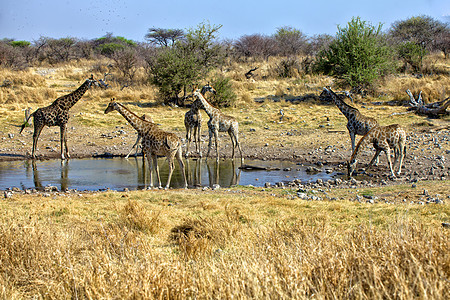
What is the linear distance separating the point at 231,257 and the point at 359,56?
21741 mm

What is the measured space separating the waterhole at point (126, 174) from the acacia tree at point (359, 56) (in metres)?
11.1

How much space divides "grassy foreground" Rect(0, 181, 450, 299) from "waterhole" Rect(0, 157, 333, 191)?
4103 mm

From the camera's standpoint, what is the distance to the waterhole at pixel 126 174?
1230cm

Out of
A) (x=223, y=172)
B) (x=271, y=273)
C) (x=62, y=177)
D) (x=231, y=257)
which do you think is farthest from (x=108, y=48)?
(x=271, y=273)

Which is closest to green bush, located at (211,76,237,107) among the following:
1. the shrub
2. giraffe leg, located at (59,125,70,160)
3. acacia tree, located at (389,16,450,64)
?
giraffe leg, located at (59,125,70,160)

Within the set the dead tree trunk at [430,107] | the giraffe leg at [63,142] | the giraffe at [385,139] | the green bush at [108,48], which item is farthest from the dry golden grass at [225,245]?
the green bush at [108,48]

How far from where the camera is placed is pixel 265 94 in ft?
87.4

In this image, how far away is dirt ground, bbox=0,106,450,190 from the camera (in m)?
13.3

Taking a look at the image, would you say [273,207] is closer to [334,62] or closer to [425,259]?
[425,259]

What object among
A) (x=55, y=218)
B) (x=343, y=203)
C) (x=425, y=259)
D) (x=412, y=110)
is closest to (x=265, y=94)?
(x=412, y=110)

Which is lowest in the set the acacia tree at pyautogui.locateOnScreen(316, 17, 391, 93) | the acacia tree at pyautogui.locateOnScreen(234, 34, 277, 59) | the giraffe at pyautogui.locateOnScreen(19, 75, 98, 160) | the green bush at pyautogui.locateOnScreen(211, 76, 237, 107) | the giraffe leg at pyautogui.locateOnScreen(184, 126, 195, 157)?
the giraffe leg at pyautogui.locateOnScreen(184, 126, 195, 157)

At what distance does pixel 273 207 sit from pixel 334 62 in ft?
61.1

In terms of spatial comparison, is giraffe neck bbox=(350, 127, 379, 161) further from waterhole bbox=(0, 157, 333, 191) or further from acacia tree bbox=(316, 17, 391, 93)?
acacia tree bbox=(316, 17, 391, 93)

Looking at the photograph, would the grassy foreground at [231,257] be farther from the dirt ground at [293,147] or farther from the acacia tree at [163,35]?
the acacia tree at [163,35]
